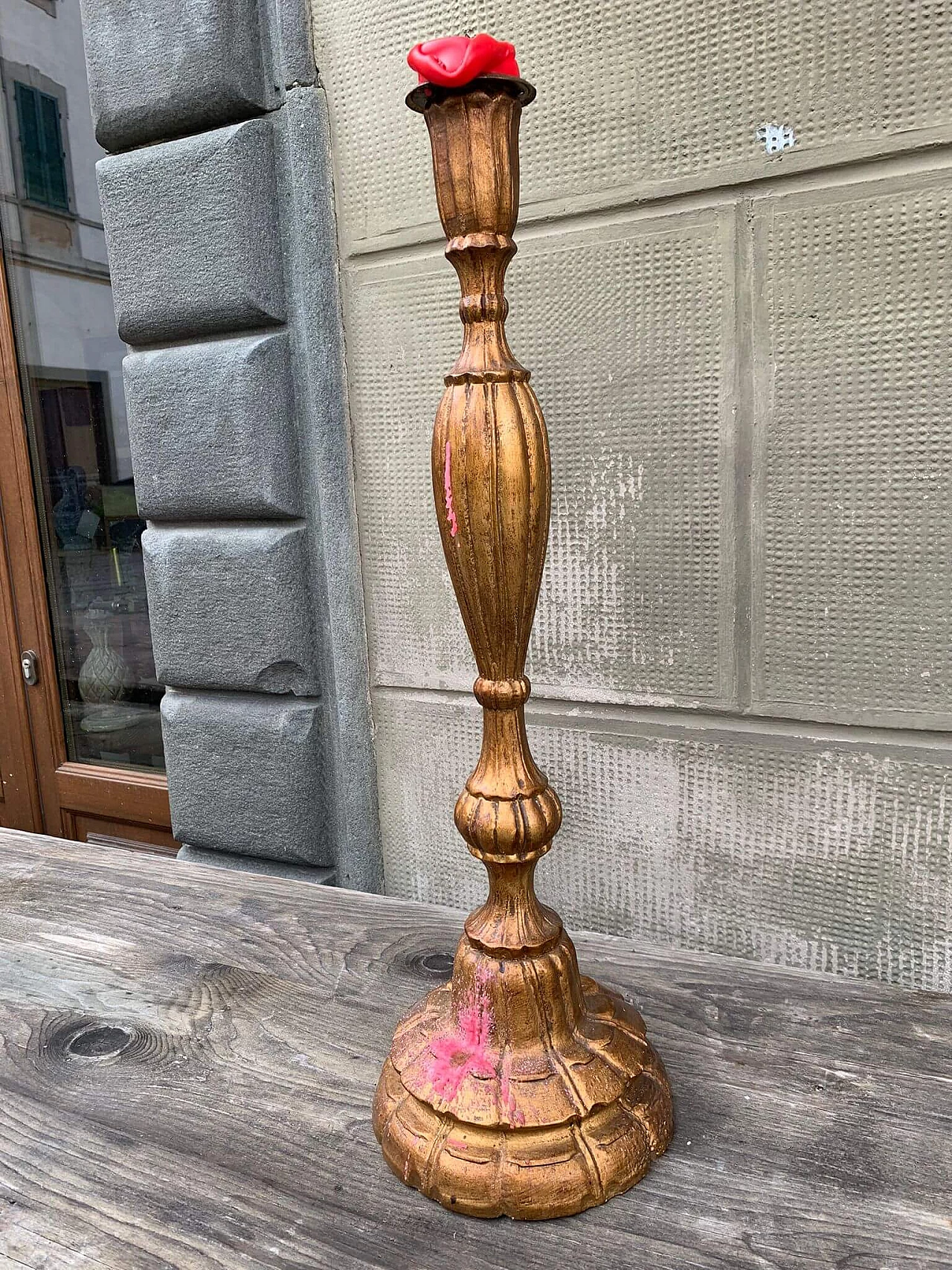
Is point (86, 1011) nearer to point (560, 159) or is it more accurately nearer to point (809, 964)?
point (809, 964)

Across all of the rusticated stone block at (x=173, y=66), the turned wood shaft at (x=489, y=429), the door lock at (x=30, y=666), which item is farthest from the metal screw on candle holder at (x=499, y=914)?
the door lock at (x=30, y=666)

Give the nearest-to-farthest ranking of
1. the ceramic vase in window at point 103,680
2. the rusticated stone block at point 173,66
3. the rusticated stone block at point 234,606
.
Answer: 1. the rusticated stone block at point 173,66
2. the rusticated stone block at point 234,606
3. the ceramic vase in window at point 103,680

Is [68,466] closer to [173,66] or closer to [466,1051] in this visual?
[173,66]

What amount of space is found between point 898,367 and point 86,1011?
107 cm

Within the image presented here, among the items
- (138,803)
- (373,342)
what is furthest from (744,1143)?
(138,803)

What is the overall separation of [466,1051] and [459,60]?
2.19 feet

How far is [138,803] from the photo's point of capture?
1.86 metres

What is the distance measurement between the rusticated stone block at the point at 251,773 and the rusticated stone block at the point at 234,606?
40mm

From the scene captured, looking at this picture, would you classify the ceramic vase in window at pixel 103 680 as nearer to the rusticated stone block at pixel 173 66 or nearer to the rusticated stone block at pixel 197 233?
the rusticated stone block at pixel 197 233

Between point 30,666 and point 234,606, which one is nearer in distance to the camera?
point 234,606

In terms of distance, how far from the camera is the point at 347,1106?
0.75 m

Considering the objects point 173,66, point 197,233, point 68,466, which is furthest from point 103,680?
point 173,66

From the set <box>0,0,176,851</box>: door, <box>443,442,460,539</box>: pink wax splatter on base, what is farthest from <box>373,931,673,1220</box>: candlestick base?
<box>0,0,176,851</box>: door

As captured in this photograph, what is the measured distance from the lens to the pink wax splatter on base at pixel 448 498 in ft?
1.86
